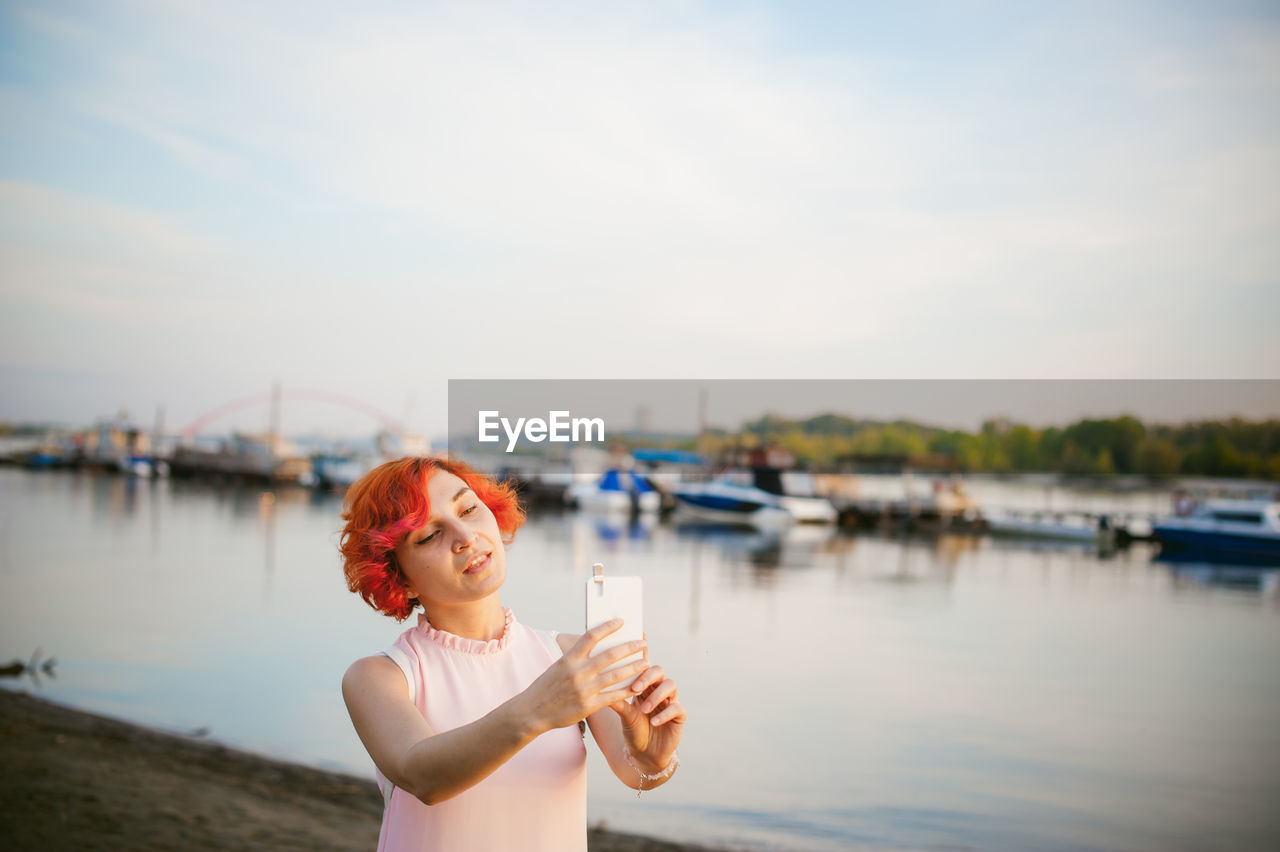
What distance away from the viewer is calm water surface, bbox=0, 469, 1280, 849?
328 inches

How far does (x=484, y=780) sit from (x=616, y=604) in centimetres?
41

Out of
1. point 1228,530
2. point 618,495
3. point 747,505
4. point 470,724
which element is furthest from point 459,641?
point 618,495

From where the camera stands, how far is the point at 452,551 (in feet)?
4.83

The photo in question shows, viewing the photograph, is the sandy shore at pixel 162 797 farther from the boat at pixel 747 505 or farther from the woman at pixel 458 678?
the boat at pixel 747 505

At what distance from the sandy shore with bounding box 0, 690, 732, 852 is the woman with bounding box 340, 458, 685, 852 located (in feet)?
14.6

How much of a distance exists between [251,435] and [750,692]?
319 ft

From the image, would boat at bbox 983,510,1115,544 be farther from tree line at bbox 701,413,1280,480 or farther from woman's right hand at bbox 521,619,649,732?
woman's right hand at bbox 521,619,649,732

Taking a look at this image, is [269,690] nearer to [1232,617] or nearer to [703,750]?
[703,750]

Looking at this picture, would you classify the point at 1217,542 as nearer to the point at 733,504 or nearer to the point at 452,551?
the point at 733,504

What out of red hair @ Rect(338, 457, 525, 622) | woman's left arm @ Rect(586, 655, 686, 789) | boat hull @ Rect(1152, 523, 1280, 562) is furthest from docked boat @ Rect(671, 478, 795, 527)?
red hair @ Rect(338, 457, 525, 622)

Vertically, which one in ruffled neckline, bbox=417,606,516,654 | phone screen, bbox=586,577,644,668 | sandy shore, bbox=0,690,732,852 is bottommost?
sandy shore, bbox=0,690,732,852

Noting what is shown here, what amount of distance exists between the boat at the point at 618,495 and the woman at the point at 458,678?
52.4 m

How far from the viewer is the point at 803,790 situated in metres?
8.51

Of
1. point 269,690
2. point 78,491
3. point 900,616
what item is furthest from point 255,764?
point 78,491
